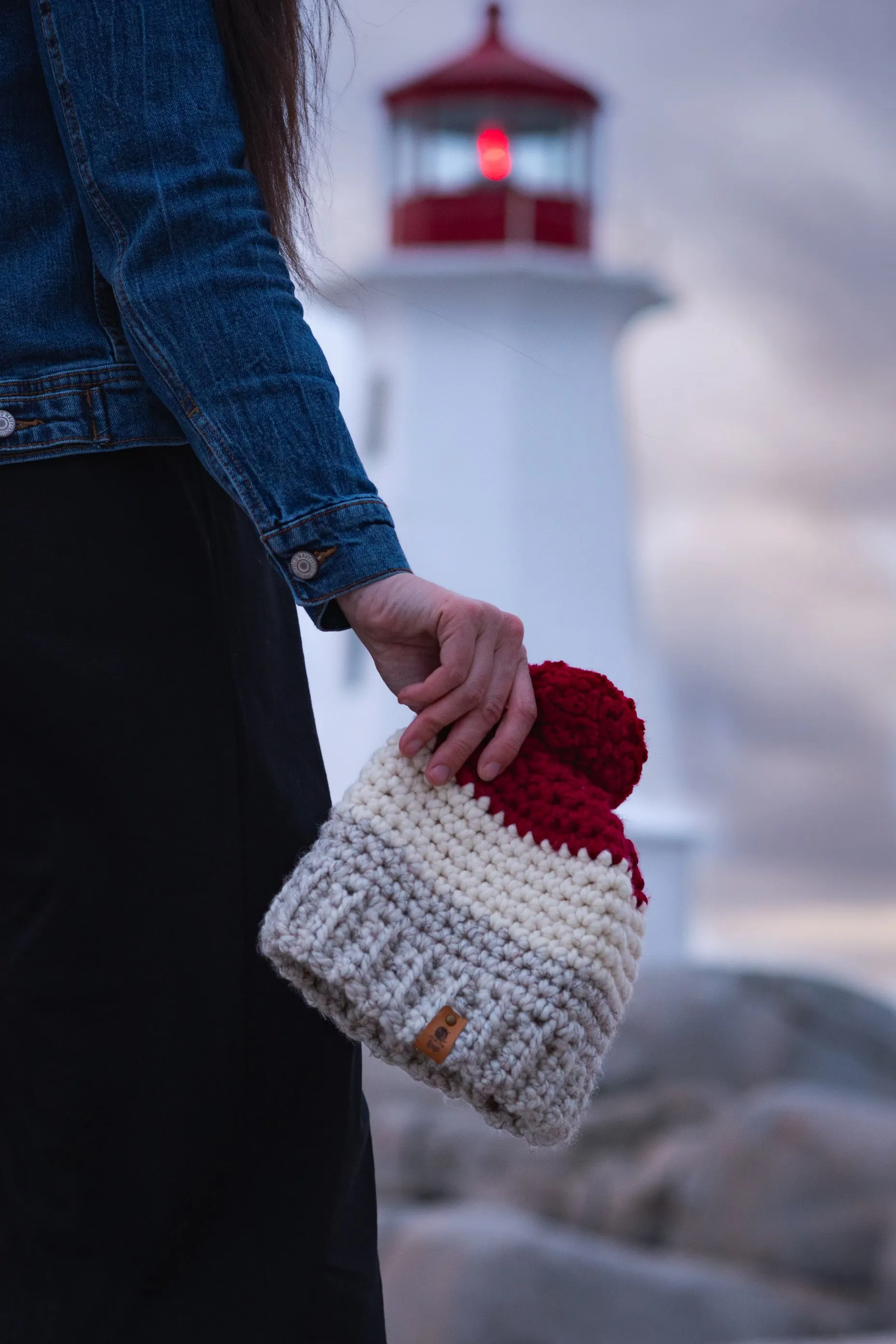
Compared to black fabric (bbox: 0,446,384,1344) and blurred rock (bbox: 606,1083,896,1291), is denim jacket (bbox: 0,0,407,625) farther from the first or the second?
blurred rock (bbox: 606,1083,896,1291)

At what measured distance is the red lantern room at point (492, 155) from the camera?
34.6 feet

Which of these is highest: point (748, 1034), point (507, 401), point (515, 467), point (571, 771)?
point (571, 771)

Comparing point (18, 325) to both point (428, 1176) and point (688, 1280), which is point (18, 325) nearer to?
point (688, 1280)

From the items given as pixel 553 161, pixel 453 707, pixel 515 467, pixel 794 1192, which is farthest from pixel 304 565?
pixel 553 161

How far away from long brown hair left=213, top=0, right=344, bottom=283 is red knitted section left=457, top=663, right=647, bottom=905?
0.34 metres

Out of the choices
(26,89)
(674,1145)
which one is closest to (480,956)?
(26,89)

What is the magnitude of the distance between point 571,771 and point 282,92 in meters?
0.46

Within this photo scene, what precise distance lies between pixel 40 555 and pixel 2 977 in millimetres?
238

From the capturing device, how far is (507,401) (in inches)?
392

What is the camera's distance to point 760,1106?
18.6 feet

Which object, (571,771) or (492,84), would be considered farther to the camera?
(492,84)

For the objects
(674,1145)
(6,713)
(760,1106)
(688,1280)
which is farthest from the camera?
(674,1145)

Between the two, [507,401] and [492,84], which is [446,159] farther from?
[507,401]

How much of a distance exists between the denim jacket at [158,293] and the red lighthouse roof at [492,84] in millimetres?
10554
